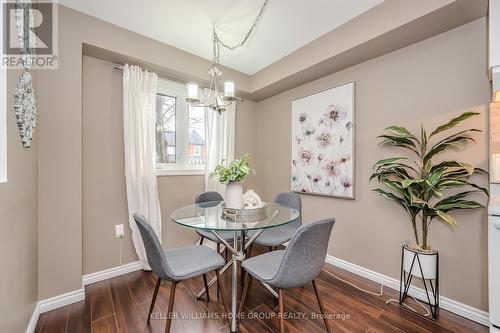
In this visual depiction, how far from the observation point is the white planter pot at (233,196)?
1.88 meters

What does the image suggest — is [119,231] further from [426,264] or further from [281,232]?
[426,264]

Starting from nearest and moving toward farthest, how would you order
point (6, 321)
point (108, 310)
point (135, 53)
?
point (6, 321)
point (108, 310)
point (135, 53)

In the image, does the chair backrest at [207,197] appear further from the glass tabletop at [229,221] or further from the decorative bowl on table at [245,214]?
the decorative bowl on table at [245,214]

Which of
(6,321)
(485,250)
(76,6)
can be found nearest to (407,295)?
(485,250)

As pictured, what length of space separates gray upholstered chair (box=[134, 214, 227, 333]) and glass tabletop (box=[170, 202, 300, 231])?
0.27 meters

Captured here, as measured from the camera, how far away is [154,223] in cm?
255

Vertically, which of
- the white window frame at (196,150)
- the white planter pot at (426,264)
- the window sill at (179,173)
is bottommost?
the white planter pot at (426,264)

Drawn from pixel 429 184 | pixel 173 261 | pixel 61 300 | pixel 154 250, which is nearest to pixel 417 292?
pixel 429 184

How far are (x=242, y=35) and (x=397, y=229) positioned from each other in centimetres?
259

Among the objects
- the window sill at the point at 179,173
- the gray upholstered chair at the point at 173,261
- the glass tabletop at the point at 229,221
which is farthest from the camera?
the window sill at the point at 179,173

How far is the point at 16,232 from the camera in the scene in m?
1.27

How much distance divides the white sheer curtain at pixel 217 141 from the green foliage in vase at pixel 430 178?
2.00 m

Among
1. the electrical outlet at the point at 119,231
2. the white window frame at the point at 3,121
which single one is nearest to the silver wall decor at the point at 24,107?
the white window frame at the point at 3,121

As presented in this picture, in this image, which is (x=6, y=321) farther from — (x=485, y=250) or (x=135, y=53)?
(x=485, y=250)
